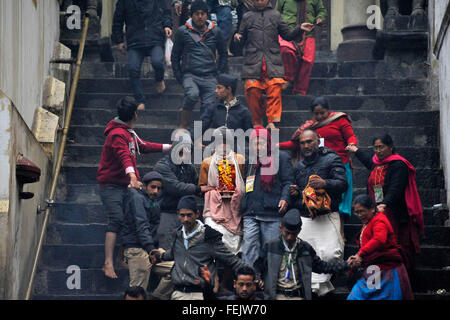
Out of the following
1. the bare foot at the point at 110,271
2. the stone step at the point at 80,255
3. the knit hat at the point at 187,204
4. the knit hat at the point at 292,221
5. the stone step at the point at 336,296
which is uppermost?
the knit hat at the point at 187,204

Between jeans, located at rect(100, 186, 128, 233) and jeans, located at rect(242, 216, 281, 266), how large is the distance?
52.4 inches

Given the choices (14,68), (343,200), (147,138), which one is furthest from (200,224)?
(147,138)

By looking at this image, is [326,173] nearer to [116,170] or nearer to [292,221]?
[292,221]

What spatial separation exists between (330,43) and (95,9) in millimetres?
4780

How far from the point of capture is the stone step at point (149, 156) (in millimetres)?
11828

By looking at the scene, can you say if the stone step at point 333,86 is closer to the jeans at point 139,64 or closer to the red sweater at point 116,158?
the jeans at point 139,64

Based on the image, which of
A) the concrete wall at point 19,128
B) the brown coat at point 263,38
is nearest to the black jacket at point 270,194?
the concrete wall at point 19,128

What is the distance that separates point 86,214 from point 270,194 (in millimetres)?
2345

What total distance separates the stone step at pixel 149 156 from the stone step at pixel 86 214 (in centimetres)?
100

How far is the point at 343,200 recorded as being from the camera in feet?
33.5

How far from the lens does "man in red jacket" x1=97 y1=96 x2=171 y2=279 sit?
9.97 metres

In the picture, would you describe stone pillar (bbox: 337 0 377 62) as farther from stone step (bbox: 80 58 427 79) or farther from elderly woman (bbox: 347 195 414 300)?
elderly woman (bbox: 347 195 414 300)

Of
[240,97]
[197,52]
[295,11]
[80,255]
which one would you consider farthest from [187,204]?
[295,11]
